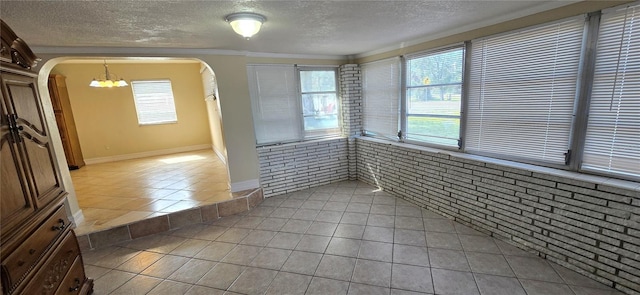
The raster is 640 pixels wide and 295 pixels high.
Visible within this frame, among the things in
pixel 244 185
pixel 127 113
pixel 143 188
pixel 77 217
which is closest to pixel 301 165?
pixel 244 185

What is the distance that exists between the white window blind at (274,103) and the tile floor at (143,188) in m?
1.15

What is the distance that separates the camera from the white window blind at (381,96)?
3.91 metres

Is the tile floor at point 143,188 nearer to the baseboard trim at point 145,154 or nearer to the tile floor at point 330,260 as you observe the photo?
the baseboard trim at point 145,154

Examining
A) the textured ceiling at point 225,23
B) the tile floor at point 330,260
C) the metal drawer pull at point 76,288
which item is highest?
the textured ceiling at point 225,23

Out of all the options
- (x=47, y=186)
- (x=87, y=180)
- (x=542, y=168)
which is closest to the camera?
(x=47, y=186)

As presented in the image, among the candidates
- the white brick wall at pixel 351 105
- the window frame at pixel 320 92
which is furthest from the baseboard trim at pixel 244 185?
the white brick wall at pixel 351 105

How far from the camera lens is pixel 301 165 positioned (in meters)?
4.43

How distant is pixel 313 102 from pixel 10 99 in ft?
11.4

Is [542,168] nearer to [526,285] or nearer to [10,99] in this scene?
[526,285]

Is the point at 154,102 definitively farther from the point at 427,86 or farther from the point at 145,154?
the point at 427,86

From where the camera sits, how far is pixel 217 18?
212 centimetres

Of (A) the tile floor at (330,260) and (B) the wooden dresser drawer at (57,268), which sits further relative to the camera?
(A) the tile floor at (330,260)

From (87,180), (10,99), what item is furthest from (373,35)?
(87,180)

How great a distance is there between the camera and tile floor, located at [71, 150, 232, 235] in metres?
3.33
